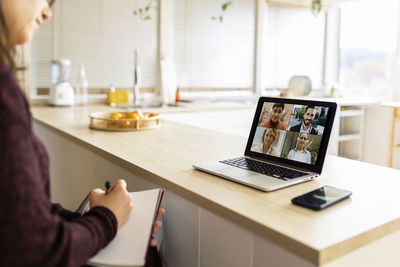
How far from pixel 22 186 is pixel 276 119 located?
766 mm

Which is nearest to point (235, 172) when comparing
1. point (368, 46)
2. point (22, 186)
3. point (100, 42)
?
point (22, 186)

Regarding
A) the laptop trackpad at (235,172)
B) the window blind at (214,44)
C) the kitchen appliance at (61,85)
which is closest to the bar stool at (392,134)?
the window blind at (214,44)

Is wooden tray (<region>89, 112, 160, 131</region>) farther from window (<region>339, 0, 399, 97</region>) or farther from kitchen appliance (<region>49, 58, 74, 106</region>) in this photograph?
window (<region>339, 0, 399, 97</region>)

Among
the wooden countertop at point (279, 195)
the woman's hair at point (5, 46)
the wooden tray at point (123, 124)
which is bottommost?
the wooden countertop at point (279, 195)

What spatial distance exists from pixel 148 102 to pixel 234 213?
2.68m

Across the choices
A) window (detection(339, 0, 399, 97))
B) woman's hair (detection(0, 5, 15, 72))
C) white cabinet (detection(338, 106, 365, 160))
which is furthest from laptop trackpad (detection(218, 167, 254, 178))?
window (detection(339, 0, 399, 97))

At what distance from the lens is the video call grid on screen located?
3.51 ft

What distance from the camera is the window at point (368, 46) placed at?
13.8 feet

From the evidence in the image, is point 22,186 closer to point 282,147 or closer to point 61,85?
point 282,147

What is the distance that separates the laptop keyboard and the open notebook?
0.29 m

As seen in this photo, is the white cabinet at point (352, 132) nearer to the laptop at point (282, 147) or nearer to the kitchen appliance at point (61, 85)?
the kitchen appliance at point (61, 85)

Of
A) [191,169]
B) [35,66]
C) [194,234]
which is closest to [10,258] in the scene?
[194,234]

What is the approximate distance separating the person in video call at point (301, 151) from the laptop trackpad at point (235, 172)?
132 mm

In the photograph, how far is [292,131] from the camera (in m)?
1.12
